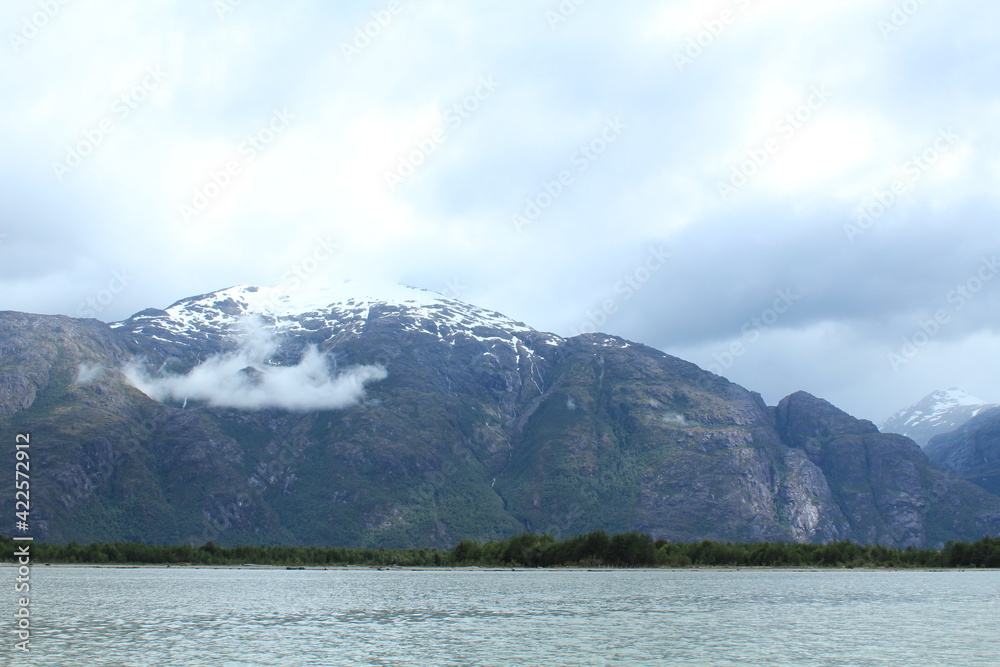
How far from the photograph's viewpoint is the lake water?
83.1m

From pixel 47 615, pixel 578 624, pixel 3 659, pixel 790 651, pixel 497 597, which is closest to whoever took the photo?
pixel 3 659

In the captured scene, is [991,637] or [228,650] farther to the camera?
[991,637]

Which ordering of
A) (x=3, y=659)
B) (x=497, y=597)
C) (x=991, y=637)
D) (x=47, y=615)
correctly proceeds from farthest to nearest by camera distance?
(x=497, y=597)
(x=47, y=615)
(x=991, y=637)
(x=3, y=659)

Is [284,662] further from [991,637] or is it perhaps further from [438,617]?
[991,637]

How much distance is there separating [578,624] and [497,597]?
199 feet

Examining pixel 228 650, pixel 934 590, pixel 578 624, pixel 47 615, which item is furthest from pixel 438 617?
pixel 934 590

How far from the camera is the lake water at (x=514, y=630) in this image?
83062 millimetres

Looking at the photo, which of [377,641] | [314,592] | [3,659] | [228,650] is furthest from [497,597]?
[3,659]

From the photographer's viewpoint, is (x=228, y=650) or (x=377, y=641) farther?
(x=377, y=641)

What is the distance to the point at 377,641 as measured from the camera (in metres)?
97.8

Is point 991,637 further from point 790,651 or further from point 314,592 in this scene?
point 314,592

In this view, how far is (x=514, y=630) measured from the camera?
10700 centimetres

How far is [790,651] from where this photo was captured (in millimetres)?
87188

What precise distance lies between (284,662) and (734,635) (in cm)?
4971
